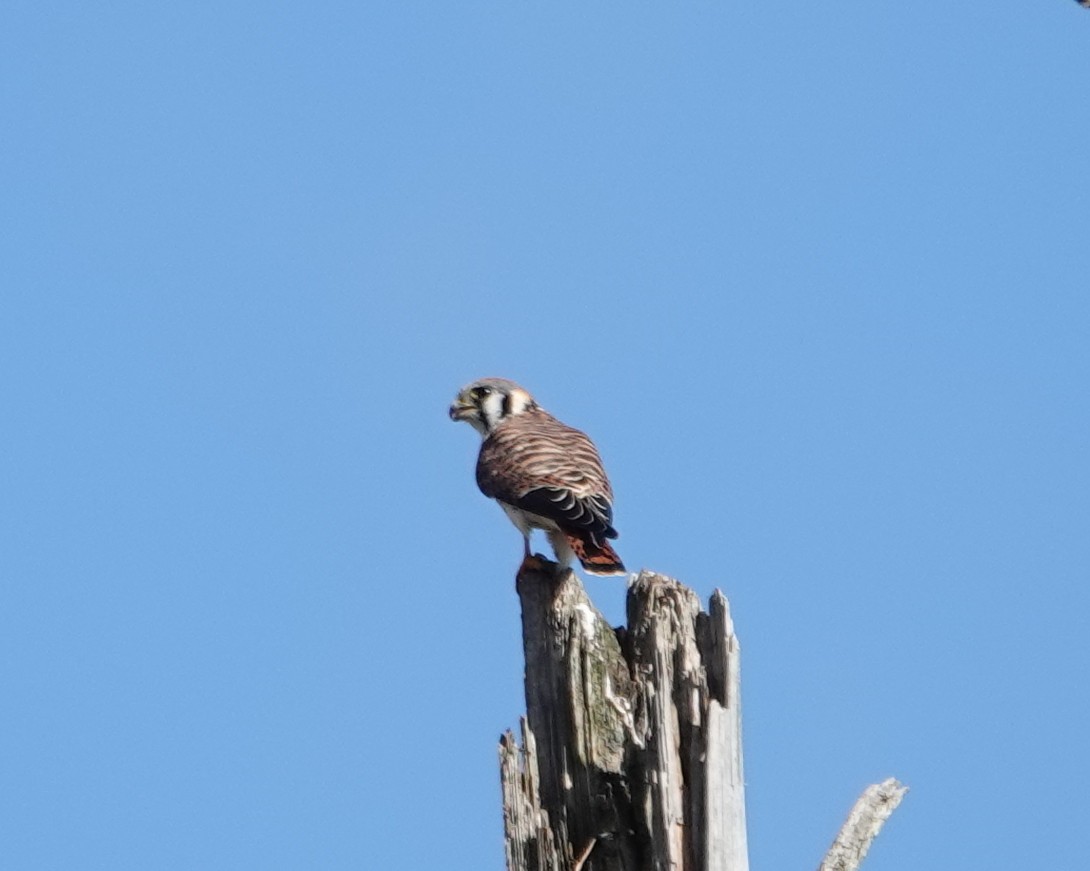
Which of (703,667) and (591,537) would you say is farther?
(591,537)

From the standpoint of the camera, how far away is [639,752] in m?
4.85

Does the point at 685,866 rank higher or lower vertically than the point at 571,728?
lower

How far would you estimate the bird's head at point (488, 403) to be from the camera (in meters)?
8.95

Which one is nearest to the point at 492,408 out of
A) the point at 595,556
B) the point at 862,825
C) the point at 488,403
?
the point at 488,403

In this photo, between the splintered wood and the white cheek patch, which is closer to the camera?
the splintered wood

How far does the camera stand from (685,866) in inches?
185

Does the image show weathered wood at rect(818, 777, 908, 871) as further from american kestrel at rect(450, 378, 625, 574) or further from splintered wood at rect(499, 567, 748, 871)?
american kestrel at rect(450, 378, 625, 574)

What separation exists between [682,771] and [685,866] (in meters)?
0.25

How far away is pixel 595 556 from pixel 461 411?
244 centimetres

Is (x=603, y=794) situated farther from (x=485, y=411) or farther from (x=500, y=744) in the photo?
(x=485, y=411)

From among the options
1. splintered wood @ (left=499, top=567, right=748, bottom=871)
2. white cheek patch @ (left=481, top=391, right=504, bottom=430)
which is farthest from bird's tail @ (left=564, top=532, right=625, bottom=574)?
white cheek patch @ (left=481, top=391, right=504, bottom=430)

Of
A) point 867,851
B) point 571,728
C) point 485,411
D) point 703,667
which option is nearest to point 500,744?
point 571,728

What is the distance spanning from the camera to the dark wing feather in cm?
712

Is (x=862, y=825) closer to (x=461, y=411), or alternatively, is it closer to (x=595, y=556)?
(x=595, y=556)
